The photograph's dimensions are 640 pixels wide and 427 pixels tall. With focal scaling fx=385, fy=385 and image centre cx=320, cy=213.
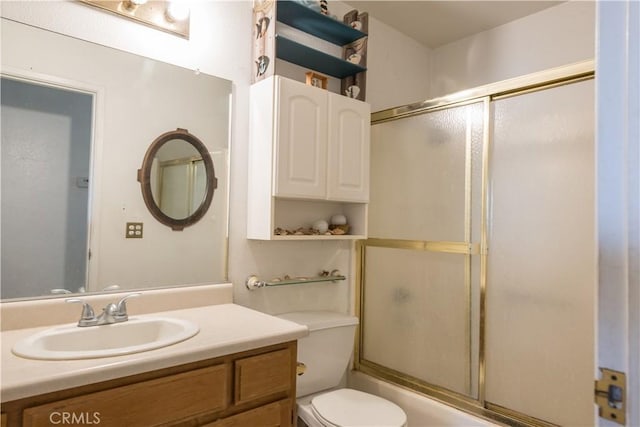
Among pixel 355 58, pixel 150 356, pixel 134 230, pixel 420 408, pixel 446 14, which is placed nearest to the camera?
pixel 150 356

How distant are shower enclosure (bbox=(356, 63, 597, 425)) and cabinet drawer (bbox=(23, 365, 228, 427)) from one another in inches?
48.3

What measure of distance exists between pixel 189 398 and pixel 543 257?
58.3 inches

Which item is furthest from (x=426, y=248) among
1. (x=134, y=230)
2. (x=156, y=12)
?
(x=156, y=12)

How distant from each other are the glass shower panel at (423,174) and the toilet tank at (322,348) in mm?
619

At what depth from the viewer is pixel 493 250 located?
70.4 inches

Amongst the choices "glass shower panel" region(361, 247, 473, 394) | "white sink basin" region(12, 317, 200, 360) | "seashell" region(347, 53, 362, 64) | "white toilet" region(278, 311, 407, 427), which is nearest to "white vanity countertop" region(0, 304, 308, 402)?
"white sink basin" region(12, 317, 200, 360)

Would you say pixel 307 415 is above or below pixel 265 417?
below

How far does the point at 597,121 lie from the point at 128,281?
5.01 feet

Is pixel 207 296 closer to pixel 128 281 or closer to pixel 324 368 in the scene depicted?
pixel 128 281

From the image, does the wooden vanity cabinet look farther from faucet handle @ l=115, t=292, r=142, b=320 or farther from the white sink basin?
faucet handle @ l=115, t=292, r=142, b=320

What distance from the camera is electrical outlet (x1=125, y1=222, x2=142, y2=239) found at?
1507mm

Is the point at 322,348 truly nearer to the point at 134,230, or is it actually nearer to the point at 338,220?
the point at 338,220

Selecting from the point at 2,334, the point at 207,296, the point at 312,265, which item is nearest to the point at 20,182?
the point at 2,334

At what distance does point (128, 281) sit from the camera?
1.49 metres
